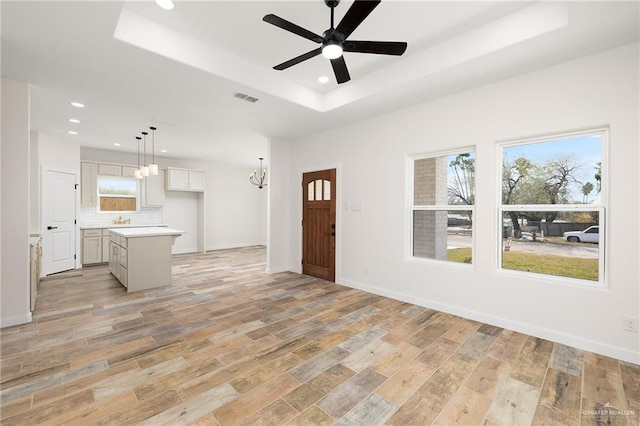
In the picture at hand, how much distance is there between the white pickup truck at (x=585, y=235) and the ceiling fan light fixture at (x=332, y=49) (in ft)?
9.74

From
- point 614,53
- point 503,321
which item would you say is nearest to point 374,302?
point 503,321

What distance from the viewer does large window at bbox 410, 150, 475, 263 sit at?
3688 mm

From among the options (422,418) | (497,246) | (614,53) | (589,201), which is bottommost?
(422,418)

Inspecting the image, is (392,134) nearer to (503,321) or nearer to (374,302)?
(374,302)

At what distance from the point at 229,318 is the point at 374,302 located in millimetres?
1997

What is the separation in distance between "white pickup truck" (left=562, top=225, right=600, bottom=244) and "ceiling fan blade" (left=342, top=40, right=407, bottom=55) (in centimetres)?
257

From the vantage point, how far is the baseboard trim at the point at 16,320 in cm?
316

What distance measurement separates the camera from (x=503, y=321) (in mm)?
3201

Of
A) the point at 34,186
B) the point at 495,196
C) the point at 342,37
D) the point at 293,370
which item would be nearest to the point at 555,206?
the point at 495,196

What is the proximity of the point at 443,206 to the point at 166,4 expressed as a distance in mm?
3759

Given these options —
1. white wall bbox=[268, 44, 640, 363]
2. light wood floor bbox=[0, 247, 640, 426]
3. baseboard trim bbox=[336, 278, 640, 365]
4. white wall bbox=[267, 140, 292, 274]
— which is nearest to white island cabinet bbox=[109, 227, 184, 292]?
light wood floor bbox=[0, 247, 640, 426]

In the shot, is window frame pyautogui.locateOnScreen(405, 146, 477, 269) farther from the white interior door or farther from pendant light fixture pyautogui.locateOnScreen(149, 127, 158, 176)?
the white interior door

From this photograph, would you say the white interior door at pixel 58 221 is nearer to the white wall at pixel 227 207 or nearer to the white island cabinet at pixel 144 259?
the white island cabinet at pixel 144 259

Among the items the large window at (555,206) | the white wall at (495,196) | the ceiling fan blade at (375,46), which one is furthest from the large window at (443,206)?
the ceiling fan blade at (375,46)
